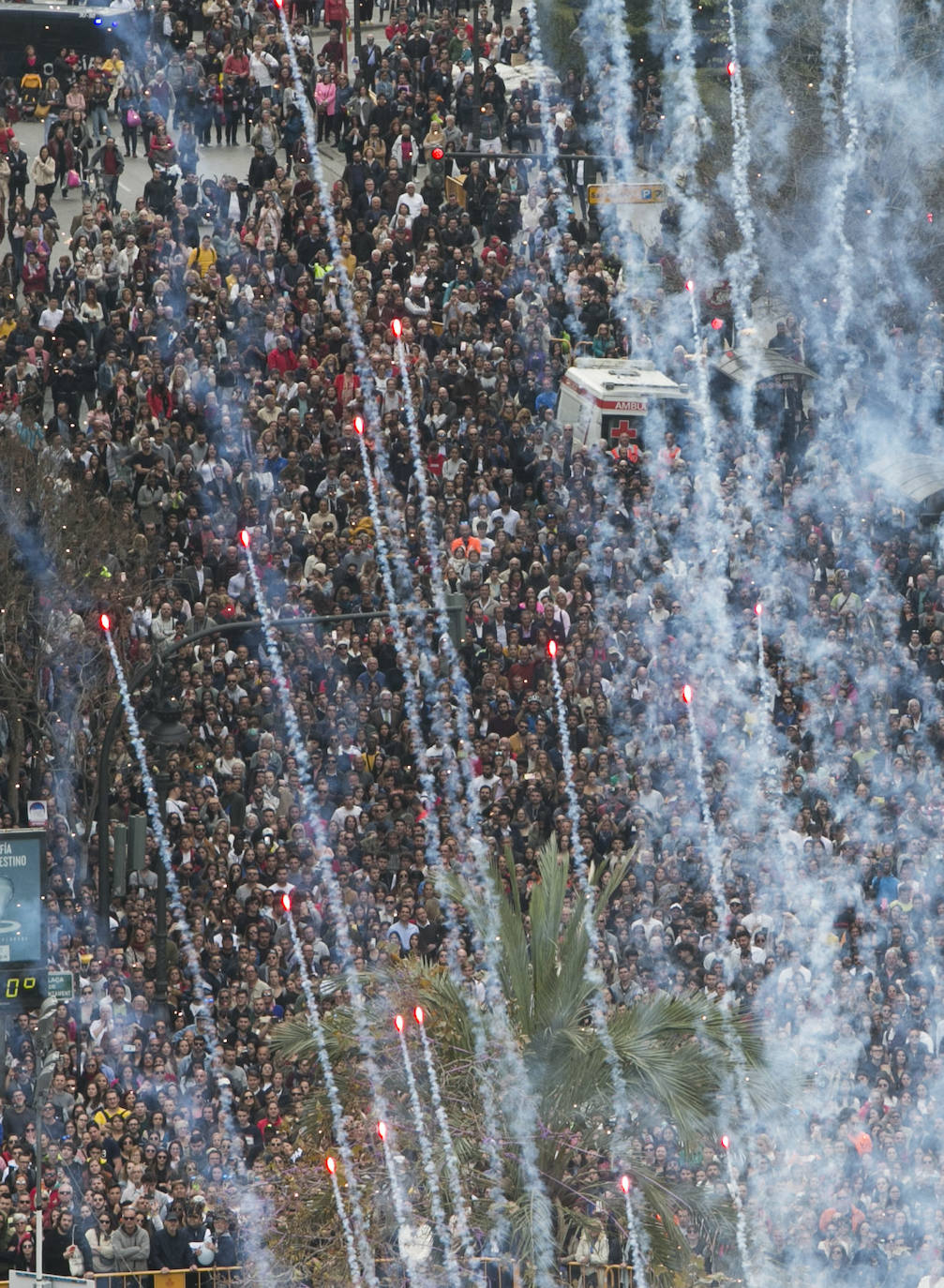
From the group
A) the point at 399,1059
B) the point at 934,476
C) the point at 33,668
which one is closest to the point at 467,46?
the point at 934,476

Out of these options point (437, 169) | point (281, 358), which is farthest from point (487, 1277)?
point (437, 169)

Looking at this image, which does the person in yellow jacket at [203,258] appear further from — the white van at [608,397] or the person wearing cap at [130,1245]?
the person wearing cap at [130,1245]

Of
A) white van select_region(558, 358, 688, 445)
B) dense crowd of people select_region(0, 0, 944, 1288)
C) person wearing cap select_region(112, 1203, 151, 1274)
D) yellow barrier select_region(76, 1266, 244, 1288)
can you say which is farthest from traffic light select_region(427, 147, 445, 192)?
yellow barrier select_region(76, 1266, 244, 1288)

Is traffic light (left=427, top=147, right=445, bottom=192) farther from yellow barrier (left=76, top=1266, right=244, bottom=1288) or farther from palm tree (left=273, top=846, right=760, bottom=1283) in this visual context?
yellow barrier (left=76, top=1266, right=244, bottom=1288)

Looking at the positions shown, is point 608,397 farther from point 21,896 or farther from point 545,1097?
point 545,1097

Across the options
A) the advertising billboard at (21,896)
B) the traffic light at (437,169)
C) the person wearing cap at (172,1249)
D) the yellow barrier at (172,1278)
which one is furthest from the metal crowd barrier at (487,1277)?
the traffic light at (437,169)

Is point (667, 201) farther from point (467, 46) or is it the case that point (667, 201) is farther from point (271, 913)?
point (271, 913)
